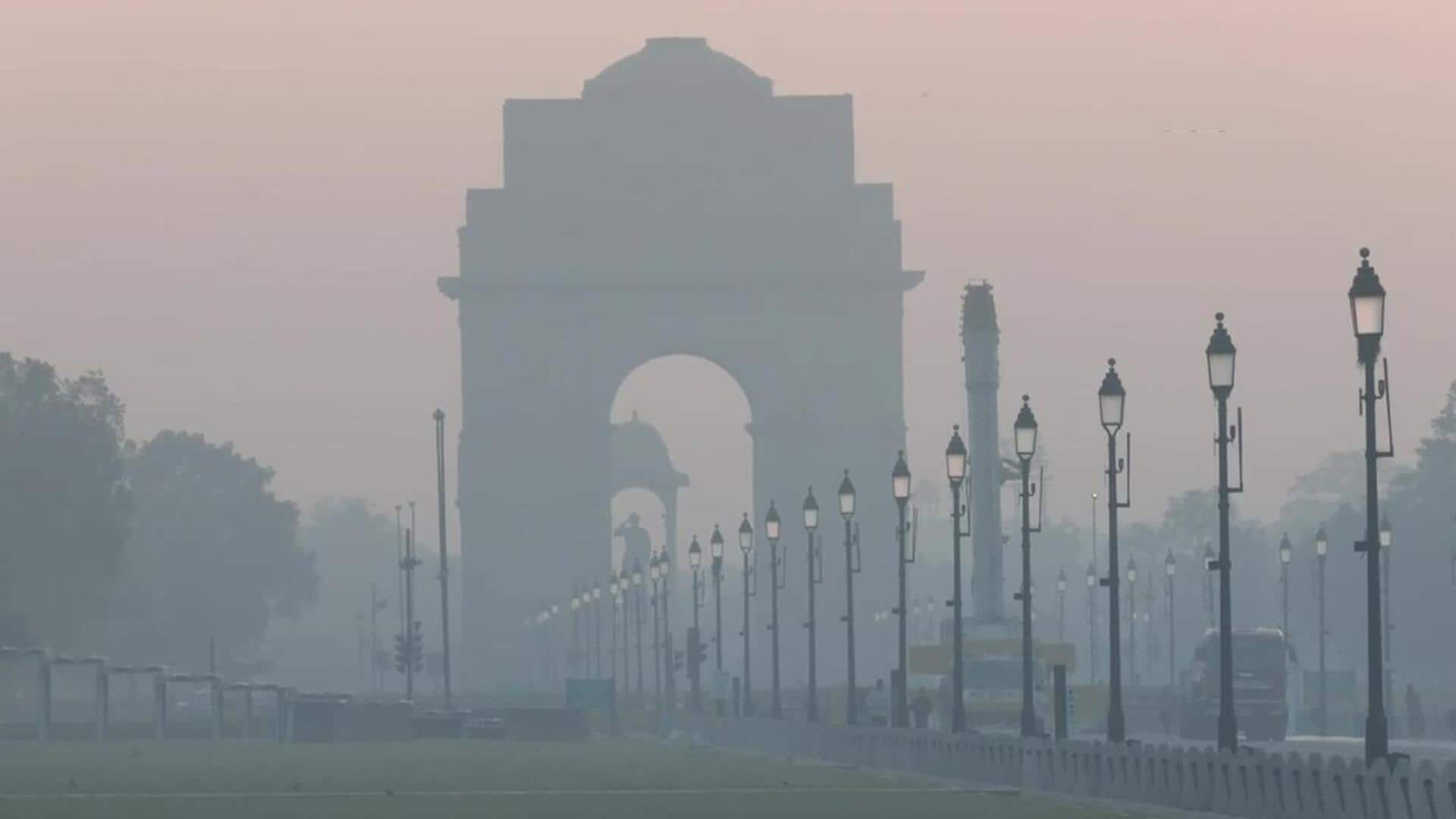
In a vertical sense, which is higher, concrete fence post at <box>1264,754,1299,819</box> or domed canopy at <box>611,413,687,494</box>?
domed canopy at <box>611,413,687,494</box>

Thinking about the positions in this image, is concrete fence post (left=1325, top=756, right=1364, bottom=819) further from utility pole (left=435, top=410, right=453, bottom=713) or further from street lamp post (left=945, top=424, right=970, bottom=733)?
utility pole (left=435, top=410, right=453, bottom=713)

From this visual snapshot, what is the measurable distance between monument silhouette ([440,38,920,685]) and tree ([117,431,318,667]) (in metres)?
9.82

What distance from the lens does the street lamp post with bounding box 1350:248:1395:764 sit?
29141mm

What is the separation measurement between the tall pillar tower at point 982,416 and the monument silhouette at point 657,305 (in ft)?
107

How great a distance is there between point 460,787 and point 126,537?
2728 inches

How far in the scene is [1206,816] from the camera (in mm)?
32406

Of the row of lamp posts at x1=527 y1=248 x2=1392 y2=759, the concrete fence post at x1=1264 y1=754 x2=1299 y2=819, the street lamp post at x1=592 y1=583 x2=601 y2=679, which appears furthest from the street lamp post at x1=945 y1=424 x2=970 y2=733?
the street lamp post at x1=592 y1=583 x2=601 y2=679

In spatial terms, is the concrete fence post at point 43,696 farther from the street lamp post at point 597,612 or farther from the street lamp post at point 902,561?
the street lamp post at point 597,612

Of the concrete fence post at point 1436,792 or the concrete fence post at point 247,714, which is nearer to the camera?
the concrete fence post at point 1436,792

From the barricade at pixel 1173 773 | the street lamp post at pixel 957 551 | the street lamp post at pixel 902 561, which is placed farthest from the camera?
the street lamp post at pixel 902 561

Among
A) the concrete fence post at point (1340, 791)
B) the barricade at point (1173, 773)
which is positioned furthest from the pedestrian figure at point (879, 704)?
the concrete fence post at point (1340, 791)

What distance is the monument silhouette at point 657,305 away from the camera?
130m

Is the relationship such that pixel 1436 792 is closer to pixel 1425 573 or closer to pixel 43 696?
pixel 43 696

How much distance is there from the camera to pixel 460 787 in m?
42.4
